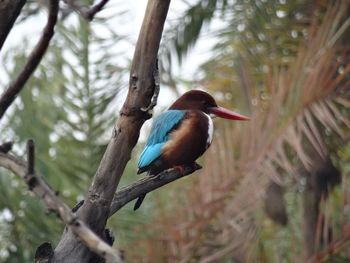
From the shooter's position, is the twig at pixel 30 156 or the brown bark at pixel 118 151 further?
the brown bark at pixel 118 151

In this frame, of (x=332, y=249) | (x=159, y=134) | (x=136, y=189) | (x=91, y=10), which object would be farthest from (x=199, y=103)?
(x=91, y=10)

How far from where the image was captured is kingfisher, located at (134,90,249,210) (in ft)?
14.7

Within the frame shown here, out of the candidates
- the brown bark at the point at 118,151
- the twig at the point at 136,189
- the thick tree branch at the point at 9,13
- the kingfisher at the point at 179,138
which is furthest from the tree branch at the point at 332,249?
the thick tree branch at the point at 9,13

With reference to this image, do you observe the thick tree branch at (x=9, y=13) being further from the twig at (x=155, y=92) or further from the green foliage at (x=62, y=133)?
the green foliage at (x=62, y=133)

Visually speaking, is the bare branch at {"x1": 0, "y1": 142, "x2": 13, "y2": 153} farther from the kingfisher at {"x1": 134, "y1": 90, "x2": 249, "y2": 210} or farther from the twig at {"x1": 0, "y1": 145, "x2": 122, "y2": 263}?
the kingfisher at {"x1": 134, "y1": 90, "x2": 249, "y2": 210}

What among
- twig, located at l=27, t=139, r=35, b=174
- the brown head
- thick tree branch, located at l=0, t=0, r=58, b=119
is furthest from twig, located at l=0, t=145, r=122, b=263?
the brown head

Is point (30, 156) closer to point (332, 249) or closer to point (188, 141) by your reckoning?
point (188, 141)

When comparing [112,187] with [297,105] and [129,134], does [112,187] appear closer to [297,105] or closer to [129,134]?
[129,134]

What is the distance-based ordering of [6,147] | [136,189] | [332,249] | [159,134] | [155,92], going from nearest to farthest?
[6,147] → [155,92] → [136,189] → [159,134] → [332,249]

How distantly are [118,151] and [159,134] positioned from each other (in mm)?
1885

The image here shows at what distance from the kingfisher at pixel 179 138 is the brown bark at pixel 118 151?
1.55 m

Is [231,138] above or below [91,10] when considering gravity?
below

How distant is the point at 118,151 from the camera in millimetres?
2789

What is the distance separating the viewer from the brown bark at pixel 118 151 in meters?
2.72
